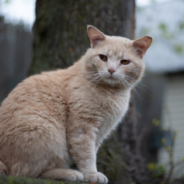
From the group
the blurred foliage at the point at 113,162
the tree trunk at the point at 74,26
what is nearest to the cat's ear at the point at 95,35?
the tree trunk at the point at 74,26

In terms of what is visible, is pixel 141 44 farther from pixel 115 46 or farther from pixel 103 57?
pixel 103 57

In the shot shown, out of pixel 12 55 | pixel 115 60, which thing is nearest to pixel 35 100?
pixel 115 60

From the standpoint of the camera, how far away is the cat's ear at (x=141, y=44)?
3210mm

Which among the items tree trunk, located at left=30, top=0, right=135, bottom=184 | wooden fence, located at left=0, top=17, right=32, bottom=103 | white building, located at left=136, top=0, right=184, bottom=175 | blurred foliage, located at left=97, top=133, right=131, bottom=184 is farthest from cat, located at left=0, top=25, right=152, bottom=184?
white building, located at left=136, top=0, right=184, bottom=175

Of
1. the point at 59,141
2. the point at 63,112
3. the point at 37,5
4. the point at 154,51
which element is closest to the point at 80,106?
the point at 63,112

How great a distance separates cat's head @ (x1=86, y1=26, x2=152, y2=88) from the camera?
3066mm

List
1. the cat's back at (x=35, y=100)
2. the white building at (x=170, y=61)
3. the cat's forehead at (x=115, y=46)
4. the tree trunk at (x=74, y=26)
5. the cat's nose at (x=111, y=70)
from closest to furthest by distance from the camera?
the cat's back at (x=35, y=100), the cat's nose at (x=111, y=70), the cat's forehead at (x=115, y=46), the tree trunk at (x=74, y=26), the white building at (x=170, y=61)

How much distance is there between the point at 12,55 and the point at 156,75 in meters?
5.08

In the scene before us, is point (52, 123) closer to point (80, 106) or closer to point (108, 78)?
point (80, 106)

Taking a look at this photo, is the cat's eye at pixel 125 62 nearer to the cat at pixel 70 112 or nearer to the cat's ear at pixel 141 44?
the cat at pixel 70 112

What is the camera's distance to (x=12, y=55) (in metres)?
6.19

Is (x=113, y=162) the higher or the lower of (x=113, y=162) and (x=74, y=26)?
the lower

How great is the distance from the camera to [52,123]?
9.21ft

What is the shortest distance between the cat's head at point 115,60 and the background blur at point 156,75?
1.61 feet
